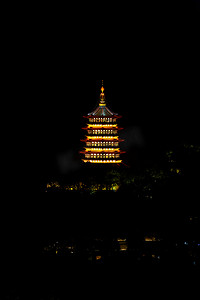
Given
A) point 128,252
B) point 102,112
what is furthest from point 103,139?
point 128,252

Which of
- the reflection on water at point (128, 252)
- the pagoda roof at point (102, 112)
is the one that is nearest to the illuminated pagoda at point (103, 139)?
the pagoda roof at point (102, 112)

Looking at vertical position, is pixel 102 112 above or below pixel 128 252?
above

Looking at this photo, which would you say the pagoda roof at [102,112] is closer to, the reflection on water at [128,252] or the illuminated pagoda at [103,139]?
the illuminated pagoda at [103,139]

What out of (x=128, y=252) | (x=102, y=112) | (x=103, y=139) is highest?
(x=102, y=112)

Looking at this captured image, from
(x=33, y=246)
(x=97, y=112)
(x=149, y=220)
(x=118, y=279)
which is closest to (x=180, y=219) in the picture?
(x=149, y=220)

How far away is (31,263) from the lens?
29.2 metres

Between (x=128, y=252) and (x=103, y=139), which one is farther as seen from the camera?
(x=103, y=139)

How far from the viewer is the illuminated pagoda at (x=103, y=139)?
54.1 meters

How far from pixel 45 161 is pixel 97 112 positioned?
808 cm

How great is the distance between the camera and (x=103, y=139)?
54.3m

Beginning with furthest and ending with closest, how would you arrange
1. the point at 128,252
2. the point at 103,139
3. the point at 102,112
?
the point at 102,112, the point at 103,139, the point at 128,252

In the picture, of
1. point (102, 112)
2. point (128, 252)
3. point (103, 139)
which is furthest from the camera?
point (102, 112)

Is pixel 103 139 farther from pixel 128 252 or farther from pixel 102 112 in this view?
pixel 128 252

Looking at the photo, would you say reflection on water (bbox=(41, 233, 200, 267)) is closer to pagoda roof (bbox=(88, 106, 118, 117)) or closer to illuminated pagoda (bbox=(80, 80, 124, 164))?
illuminated pagoda (bbox=(80, 80, 124, 164))
